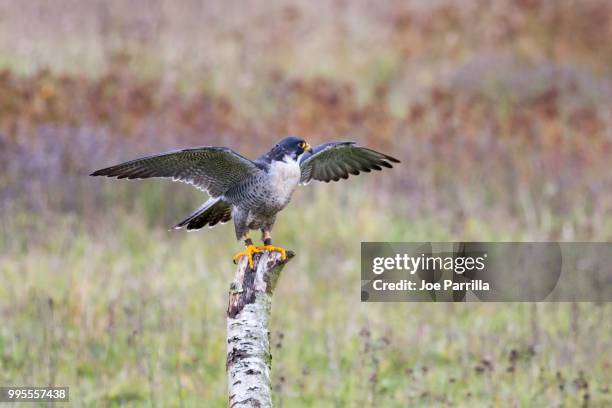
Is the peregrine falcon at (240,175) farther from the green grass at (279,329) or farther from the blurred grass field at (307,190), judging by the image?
the blurred grass field at (307,190)

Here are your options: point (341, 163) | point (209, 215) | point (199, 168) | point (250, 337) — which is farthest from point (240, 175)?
point (250, 337)

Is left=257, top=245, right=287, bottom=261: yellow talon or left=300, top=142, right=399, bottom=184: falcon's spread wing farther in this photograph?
left=300, top=142, right=399, bottom=184: falcon's spread wing

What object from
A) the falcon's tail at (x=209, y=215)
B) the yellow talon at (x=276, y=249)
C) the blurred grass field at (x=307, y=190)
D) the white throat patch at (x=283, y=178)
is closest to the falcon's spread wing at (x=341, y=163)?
the falcon's tail at (x=209, y=215)

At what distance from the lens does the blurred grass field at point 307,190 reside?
6824 millimetres

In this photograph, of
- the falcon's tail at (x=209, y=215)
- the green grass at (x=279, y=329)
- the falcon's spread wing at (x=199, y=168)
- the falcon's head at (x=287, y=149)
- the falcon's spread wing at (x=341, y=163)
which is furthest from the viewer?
the green grass at (x=279, y=329)

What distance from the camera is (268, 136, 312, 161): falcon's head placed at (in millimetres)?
4965

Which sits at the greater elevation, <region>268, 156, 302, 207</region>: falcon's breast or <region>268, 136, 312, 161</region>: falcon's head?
<region>268, 136, 312, 161</region>: falcon's head

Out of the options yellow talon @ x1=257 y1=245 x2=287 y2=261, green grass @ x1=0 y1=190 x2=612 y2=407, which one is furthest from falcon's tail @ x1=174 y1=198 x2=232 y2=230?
green grass @ x1=0 y1=190 x2=612 y2=407

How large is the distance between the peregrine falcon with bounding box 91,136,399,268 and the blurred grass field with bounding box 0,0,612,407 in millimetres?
1218

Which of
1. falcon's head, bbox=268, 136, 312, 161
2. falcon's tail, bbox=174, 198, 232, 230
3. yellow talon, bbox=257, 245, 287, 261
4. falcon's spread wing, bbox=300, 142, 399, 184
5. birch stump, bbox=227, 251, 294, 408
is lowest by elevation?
birch stump, bbox=227, 251, 294, 408

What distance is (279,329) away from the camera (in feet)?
22.7

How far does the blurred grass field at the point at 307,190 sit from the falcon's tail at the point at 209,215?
1.12 metres

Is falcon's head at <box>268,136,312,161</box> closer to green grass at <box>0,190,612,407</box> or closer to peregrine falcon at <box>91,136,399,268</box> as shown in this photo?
peregrine falcon at <box>91,136,399,268</box>

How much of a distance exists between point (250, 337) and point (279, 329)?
255 centimetres
